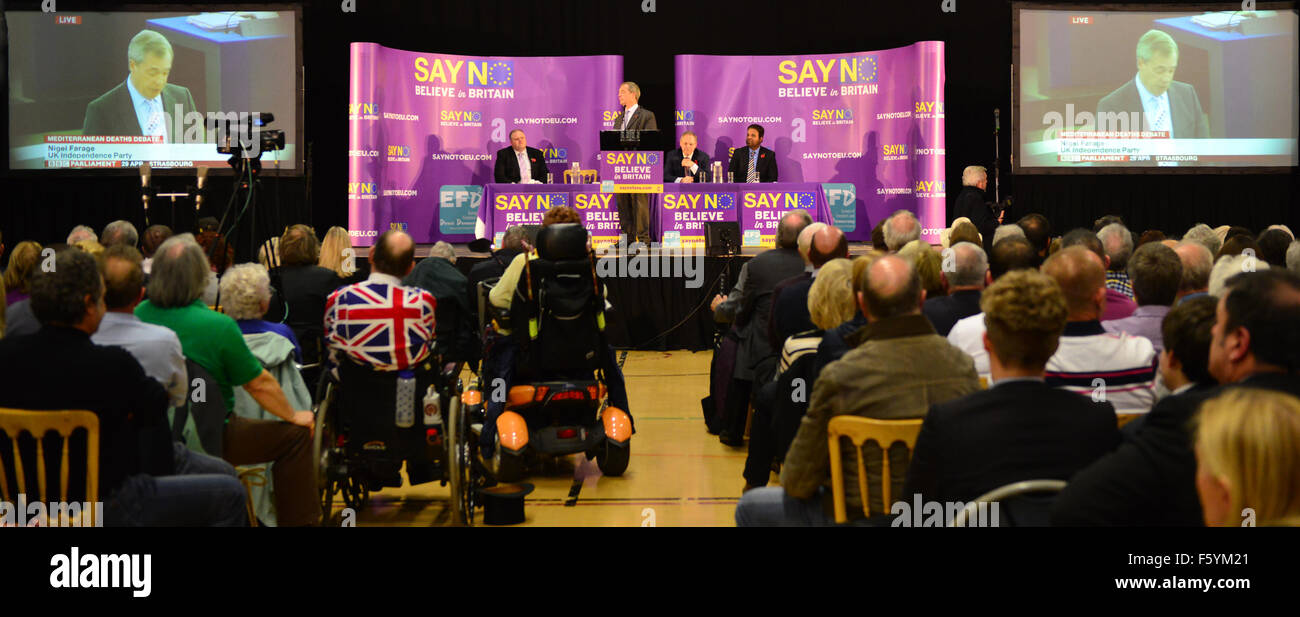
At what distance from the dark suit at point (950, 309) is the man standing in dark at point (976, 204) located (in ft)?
17.6

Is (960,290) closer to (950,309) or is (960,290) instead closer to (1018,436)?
(950,309)

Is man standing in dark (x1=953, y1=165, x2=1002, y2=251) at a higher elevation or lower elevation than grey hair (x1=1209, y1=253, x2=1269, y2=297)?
higher

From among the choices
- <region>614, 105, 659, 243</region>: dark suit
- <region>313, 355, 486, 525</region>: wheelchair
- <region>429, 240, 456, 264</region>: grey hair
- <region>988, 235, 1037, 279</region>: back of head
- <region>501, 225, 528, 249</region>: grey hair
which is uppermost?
<region>614, 105, 659, 243</region>: dark suit

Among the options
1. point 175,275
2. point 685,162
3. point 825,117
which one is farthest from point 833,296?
point 825,117

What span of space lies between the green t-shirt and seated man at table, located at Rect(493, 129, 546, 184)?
7.54 meters

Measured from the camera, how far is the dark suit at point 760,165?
10.8 m

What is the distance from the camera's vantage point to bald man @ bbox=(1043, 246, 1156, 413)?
10.1ft

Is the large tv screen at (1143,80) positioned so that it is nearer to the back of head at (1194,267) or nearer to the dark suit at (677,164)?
the dark suit at (677,164)

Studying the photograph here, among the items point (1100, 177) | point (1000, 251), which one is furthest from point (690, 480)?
point (1100, 177)

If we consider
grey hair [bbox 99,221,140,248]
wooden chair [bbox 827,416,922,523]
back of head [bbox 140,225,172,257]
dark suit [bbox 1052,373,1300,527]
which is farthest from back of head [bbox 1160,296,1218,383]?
grey hair [bbox 99,221,140,248]

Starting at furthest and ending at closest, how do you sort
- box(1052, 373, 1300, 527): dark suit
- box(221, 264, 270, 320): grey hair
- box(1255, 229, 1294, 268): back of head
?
→ box(1255, 229, 1294, 268): back of head → box(221, 264, 270, 320): grey hair → box(1052, 373, 1300, 527): dark suit

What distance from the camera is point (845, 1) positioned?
11523mm

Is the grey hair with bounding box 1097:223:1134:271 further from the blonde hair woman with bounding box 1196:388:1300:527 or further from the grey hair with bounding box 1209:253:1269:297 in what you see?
the blonde hair woman with bounding box 1196:388:1300:527

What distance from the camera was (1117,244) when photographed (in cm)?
550
